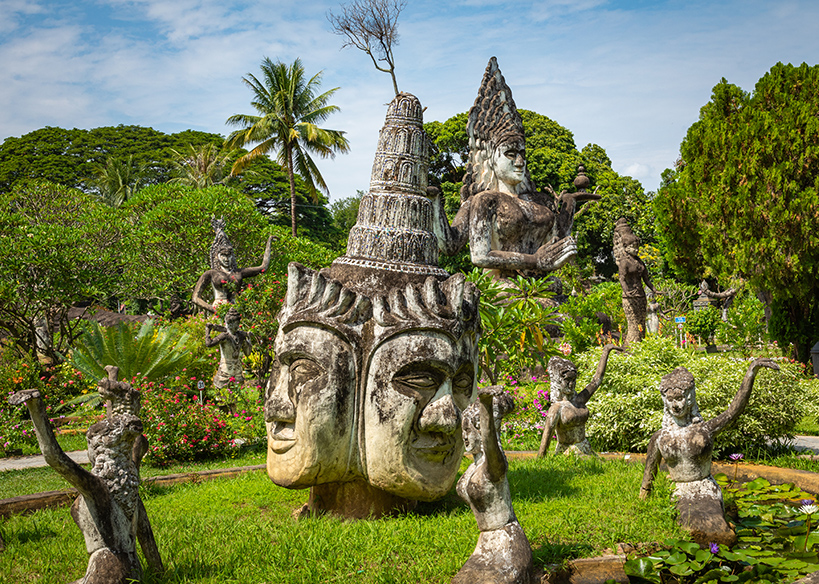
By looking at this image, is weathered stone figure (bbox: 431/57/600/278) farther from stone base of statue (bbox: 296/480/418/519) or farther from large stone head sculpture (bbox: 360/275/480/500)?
stone base of statue (bbox: 296/480/418/519)

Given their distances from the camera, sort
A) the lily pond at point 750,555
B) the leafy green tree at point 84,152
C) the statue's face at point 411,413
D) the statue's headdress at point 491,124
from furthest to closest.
A: the leafy green tree at point 84,152
the statue's headdress at point 491,124
the statue's face at point 411,413
the lily pond at point 750,555

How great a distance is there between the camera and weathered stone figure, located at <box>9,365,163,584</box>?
3.08 meters

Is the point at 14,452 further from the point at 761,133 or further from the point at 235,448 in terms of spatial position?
the point at 761,133

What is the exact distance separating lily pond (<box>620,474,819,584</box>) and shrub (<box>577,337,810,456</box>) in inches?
72.5

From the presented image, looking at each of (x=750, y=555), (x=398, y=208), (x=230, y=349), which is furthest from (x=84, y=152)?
(x=750, y=555)

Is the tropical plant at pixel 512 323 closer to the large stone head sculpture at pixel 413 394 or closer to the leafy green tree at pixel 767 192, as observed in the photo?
the large stone head sculpture at pixel 413 394

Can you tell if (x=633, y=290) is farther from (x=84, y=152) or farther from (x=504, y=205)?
(x=84, y=152)

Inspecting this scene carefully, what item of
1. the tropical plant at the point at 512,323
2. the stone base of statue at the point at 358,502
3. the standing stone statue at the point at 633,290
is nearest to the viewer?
the stone base of statue at the point at 358,502

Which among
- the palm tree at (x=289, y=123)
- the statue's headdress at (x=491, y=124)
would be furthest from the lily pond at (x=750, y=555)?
the palm tree at (x=289, y=123)

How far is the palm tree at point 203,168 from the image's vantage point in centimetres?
3029

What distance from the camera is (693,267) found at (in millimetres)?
15648

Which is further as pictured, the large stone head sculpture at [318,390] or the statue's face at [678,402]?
the statue's face at [678,402]

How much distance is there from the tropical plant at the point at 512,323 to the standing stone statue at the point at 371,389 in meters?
3.64

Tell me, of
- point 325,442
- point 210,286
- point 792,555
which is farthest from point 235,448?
point 210,286
